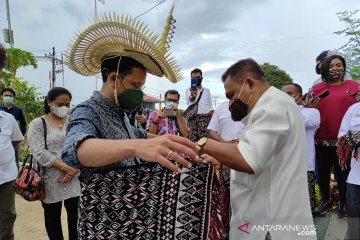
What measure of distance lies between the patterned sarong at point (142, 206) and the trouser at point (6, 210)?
6.88ft

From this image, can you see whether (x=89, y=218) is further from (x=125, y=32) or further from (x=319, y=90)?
(x=319, y=90)

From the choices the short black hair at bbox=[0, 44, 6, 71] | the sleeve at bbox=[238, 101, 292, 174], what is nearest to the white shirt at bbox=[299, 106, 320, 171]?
the sleeve at bbox=[238, 101, 292, 174]

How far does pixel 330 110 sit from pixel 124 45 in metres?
3.27

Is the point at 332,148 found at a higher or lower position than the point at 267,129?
lower

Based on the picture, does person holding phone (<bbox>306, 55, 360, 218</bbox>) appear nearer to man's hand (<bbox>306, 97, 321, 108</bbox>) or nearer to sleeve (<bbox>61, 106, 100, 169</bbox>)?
man's hand (<bbox>306, 97, 321, 108</bbox>)

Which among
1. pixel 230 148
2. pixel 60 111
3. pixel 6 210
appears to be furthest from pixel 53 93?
pixel 230 148

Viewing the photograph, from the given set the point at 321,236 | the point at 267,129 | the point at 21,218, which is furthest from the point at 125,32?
the point at 21,218

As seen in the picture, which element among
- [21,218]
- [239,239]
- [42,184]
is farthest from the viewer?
[21,218]

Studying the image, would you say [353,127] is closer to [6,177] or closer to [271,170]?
[271,170]

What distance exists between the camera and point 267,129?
1.66m

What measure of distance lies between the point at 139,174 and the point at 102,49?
773mm

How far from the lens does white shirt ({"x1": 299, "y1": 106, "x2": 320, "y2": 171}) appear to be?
3.86m

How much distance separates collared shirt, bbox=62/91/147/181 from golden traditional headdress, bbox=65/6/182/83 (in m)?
0.27

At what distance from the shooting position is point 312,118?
12.7 feet
